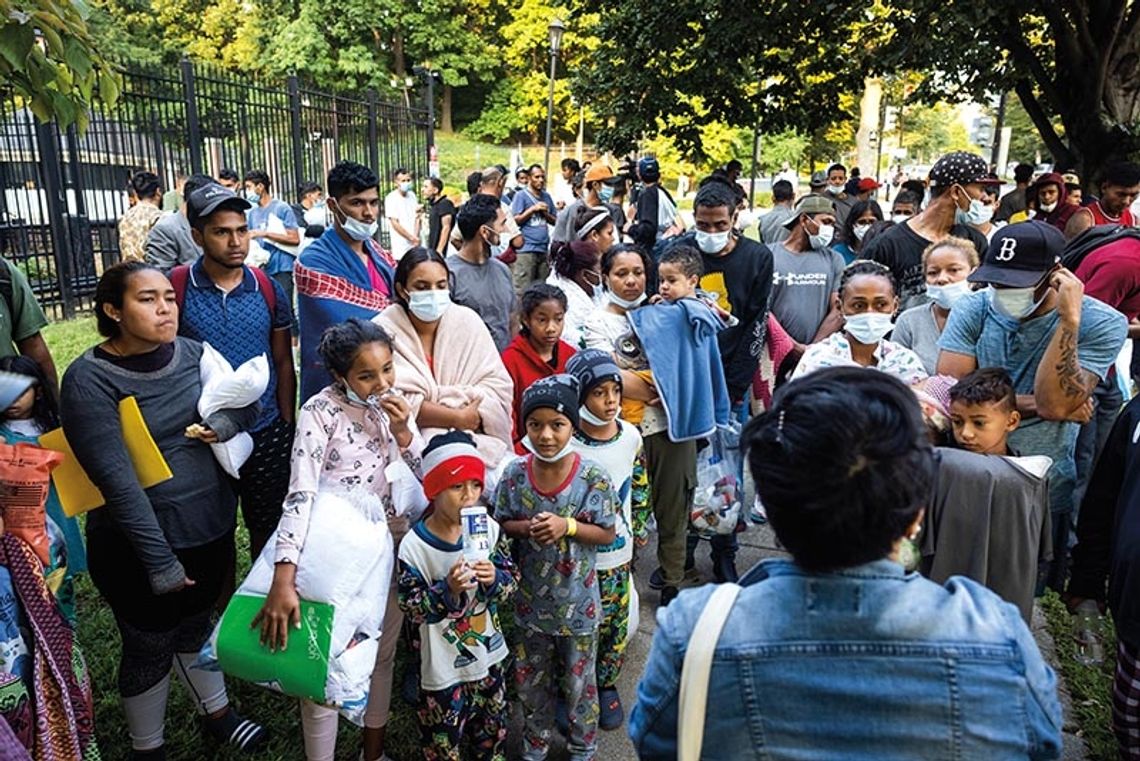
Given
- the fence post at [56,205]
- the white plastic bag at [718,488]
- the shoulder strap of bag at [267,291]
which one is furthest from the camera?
the fence post at [56,205]

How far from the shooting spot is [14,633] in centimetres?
227

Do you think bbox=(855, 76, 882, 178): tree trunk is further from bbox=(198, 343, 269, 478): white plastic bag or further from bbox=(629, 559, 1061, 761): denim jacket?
bbox=(629, 559, 1061, 761): denim jacket

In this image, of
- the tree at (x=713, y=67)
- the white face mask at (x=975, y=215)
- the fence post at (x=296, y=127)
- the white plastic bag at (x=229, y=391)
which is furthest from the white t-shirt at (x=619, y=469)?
the fence post at (x=296, y=127)

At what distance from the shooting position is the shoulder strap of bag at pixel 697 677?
1.33 metres

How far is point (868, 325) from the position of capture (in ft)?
11.6

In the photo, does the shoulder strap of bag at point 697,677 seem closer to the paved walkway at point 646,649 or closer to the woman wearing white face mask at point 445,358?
the paved walkway at point 646,649

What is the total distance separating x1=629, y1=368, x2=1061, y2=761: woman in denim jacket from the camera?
1246 mm

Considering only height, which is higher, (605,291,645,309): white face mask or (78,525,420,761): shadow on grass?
(605,291,645,309): white face mask

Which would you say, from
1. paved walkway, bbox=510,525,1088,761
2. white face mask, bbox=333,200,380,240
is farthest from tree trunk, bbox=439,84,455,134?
white face mask, bbox=333,200,380,240

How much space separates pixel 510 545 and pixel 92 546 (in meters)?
1.39

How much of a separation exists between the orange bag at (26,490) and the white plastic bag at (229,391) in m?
0.48

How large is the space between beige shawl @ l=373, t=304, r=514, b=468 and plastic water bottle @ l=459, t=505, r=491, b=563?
0.70 metres

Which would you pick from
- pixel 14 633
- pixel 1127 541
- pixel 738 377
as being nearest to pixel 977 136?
pixel 738 377

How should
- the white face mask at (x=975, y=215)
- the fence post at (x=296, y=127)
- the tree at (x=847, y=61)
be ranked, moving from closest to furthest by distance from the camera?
1. the white face mask at (x=975, y=215)
2. the tree at (x=847, y=61)
3. the fence post at (x=296, y=127)
